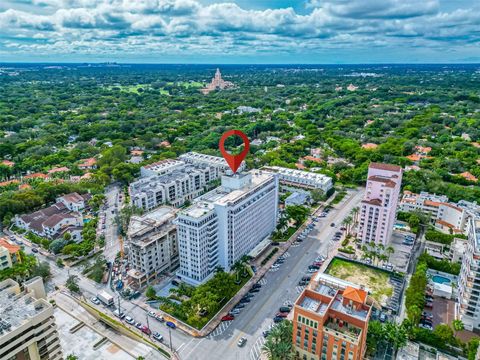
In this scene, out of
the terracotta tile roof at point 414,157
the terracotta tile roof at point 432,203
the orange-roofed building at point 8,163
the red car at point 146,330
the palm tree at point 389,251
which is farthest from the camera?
the terracotta tile roof at point 414,157

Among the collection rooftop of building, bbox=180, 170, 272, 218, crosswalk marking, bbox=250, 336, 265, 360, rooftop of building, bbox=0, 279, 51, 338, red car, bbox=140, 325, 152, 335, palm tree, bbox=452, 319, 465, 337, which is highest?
rooftop of building, bbox=0, 279, 51, 338

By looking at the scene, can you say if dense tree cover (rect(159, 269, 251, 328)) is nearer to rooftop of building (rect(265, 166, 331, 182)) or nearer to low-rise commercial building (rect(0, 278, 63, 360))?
low-rise commercial building (rect(0, 278, 63, 360))

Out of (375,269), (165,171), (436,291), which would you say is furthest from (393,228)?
(165,171)

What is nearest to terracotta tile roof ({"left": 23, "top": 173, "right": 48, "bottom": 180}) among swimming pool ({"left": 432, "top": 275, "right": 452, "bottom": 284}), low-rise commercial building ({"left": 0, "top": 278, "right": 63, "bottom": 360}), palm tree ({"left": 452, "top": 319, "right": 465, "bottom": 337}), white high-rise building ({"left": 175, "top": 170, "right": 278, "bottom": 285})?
white high-rise building ({"left": 175, "top": 170, "right": 278, "bottom": 285})

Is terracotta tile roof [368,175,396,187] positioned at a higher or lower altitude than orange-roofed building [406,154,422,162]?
higher

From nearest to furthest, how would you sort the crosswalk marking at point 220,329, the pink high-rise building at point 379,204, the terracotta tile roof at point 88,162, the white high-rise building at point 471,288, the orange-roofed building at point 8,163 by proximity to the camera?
the white high-rise building at point 471,288 → the crosswalk marking at point 220,329 → the pink high-rise building at point 379,204 → the orange-roofed building at point 8,163 → the terracotta tile roof at point 88,162

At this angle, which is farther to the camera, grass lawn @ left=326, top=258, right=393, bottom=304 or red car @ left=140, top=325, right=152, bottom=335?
grass lawn @ left=326, top=258, right=393, bottom=304

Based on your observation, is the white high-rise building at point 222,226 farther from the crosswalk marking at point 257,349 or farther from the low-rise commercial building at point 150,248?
the crosswalk marking at point 257,349

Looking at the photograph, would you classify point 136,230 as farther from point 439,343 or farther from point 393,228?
point 393,228

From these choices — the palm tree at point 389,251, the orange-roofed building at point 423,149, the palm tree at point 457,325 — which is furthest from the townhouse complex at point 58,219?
the orange-roofed building at point 423,149
